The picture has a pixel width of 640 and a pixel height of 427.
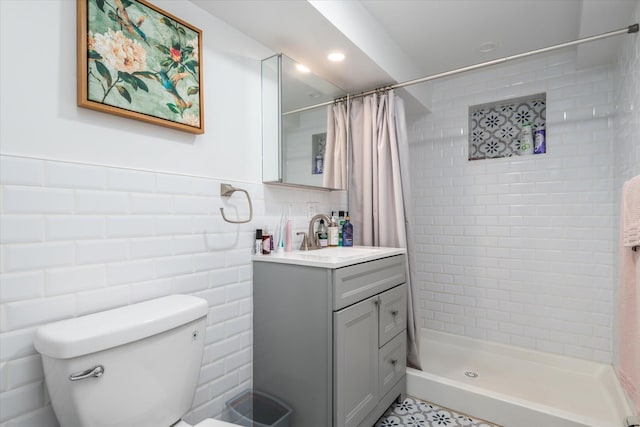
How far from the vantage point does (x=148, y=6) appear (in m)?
1.30

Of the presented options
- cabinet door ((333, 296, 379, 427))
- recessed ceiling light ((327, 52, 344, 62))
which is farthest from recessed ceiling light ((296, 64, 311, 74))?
cabinet door ((333, 296, 379, 427))

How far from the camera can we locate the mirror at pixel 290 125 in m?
1.83

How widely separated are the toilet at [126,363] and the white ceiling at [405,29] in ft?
4.50

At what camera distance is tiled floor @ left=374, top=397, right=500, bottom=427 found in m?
1.81

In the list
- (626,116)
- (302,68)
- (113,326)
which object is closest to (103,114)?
(113,326)

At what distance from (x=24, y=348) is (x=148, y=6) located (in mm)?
1294

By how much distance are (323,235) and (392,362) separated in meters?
0.86

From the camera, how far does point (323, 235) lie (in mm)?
2135

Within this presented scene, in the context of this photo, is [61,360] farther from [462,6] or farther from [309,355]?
[462,6]

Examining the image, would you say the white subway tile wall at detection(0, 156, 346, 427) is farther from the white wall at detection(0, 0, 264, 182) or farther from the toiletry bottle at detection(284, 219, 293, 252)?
the toiletry bottle at detection(284, 219, 293, 252)

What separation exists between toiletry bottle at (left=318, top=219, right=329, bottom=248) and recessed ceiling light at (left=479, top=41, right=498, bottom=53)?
1690 mm

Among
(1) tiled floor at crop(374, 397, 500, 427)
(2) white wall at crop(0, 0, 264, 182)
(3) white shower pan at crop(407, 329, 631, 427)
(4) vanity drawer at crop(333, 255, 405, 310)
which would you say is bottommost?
(1) tiled floor at crop(374, 397, 500, 427)

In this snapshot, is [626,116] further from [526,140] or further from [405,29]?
[405,29]

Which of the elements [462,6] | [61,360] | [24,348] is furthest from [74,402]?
[462,6]
